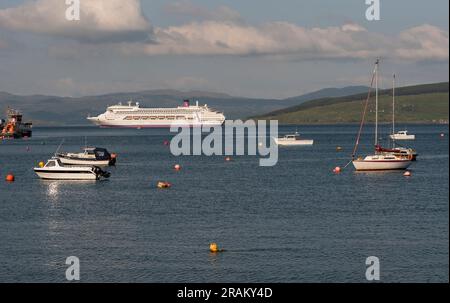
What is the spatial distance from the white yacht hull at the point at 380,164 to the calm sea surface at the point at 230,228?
5.68 feet

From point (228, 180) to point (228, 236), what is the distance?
4978 cm

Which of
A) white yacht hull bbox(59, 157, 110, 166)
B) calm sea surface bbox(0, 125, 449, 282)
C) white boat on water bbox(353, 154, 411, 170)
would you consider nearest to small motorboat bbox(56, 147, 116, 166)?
white yacht hull bbox(59, 157, 110, 166)

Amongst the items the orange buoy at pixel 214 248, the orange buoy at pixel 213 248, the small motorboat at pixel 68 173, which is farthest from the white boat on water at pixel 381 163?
the orange buoy at pixel 213 248

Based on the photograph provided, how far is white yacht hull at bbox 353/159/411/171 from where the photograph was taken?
113688 millimetres

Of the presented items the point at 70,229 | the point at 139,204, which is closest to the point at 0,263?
the point at 70,229

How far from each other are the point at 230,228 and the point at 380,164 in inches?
2128

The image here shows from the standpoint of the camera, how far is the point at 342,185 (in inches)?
3917

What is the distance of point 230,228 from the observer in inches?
2525

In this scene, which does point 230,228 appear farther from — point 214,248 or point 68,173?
point 68,173

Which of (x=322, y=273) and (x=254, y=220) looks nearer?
(x=322, y=273)

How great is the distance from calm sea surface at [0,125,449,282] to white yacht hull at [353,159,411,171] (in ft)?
5.68

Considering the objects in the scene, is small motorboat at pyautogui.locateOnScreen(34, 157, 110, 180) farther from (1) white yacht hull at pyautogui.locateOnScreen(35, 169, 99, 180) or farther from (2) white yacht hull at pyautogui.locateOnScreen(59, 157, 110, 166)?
(2) white yacht hull at pyautogui.locateOnScreen(59, 157, 110, 166)
